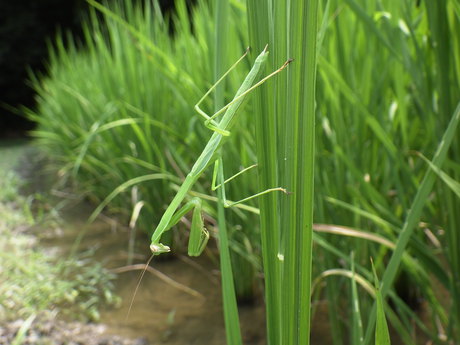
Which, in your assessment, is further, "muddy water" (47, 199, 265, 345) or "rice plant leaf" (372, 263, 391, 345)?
"muddy water" (47, 199, 265, 345)

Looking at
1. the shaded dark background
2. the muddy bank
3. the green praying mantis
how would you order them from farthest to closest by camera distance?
the shaded dark background, the muddy bank, the green praying mantis

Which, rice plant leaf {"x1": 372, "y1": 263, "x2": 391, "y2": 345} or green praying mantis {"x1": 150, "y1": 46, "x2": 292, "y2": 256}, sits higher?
green praying mantis {"x1": 150, "y1": 46, "x2": 292, "y2": 256}

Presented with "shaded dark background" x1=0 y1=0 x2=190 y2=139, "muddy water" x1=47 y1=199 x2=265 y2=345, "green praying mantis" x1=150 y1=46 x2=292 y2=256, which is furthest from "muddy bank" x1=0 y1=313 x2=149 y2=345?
"shaded dark background" x1=0 y1=0 x2=190 y2=139

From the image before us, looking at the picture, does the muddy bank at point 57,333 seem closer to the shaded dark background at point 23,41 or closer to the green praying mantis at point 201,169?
the green praying mantis at point 201,169

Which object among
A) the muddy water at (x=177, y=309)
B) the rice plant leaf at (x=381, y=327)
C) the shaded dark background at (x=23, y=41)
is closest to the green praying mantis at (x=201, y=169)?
the rice plant leaf at (x=381, y=327)

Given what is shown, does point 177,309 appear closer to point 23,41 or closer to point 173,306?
point 173,306

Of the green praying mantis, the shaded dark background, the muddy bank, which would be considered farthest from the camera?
the shaded dark background

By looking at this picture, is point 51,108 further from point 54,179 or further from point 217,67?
point 217,67

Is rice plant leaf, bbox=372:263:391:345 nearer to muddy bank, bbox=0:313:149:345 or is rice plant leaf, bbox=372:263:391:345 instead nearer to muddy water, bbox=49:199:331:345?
muddy water, bbox=49:199:331:345
